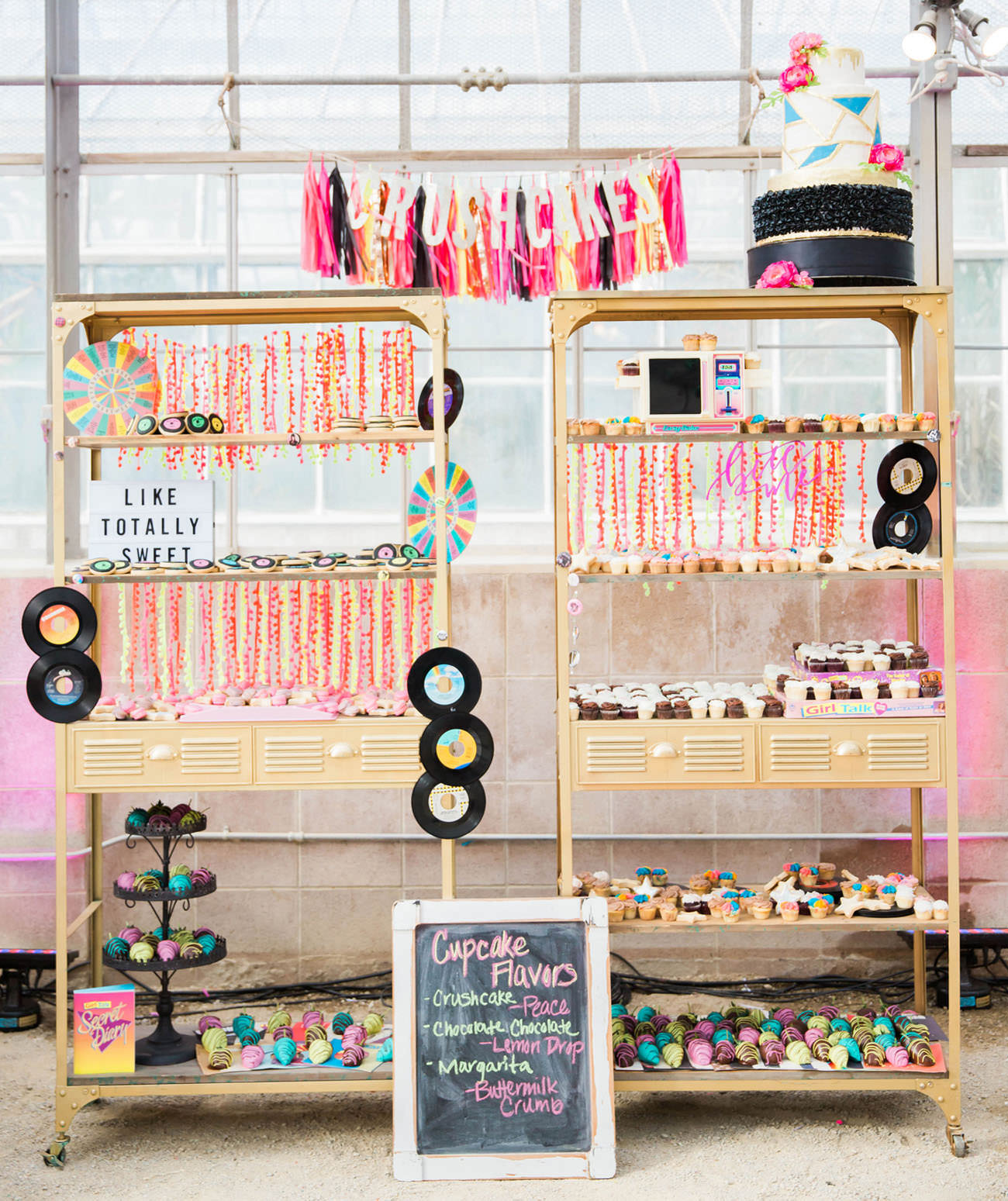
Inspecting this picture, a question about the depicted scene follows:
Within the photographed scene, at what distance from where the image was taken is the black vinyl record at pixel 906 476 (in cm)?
361

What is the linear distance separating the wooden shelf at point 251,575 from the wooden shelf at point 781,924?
44.3 inches

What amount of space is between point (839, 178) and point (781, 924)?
80.5 inches


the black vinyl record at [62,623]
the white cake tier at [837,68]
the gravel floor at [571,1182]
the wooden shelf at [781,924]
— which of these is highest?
the white cake tier at [837,68]

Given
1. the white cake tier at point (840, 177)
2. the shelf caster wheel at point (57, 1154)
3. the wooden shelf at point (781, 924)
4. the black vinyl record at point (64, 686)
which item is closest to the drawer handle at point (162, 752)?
the black vinyl record at point (64, 686)

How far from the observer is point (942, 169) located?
4.32 m

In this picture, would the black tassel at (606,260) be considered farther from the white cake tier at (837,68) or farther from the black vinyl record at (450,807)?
the black vinyl record at (450,807)

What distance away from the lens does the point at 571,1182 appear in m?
3.06

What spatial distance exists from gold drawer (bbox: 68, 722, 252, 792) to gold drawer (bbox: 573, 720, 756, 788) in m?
0.96

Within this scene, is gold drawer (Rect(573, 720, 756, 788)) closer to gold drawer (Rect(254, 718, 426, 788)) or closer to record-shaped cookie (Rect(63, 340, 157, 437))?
gold drawer (Rect(254, 718, 426, 788))

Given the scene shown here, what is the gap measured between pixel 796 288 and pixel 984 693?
5.94 ft

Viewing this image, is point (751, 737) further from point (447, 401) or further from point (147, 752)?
point (147, 752)

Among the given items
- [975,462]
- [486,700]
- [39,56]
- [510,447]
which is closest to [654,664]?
[486,700]

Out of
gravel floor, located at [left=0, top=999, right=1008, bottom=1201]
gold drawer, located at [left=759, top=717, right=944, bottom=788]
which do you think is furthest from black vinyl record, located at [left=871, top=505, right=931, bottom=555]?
gravel floor, located at [left=0, top=999, right=1008, bottom=1201]

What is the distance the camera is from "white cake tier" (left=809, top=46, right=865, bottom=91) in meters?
3.32
